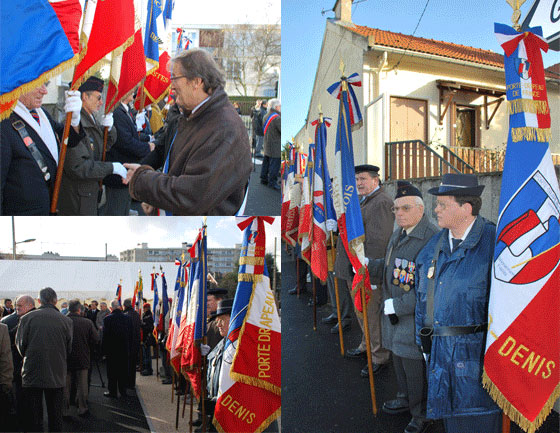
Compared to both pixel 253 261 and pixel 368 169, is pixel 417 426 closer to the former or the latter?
pixel 253 261

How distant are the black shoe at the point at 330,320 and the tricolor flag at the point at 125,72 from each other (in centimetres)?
184

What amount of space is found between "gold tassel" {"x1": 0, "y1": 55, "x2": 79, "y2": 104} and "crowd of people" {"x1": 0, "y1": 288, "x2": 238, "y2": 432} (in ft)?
4.10

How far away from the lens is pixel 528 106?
2176 mm

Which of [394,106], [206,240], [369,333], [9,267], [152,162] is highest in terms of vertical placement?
[394,106]

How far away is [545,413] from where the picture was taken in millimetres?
2100

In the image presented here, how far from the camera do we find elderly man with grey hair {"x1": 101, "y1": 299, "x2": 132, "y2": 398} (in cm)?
287

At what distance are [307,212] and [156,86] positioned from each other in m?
1.50

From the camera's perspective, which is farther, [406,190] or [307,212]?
[307,212]

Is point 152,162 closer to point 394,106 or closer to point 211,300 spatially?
point 211,300

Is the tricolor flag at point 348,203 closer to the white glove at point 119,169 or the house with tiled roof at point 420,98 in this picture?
the house with tiled roof at point 420,98

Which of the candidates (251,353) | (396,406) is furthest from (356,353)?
(251,353)

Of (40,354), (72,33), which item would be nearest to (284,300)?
(40,354)

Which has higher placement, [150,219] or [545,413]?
[150,219]

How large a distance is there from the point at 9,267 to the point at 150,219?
3.40ft
